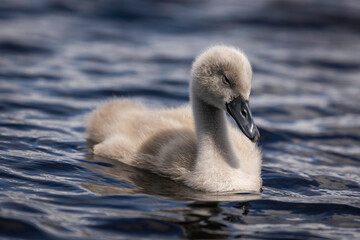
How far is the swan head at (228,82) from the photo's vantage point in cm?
558

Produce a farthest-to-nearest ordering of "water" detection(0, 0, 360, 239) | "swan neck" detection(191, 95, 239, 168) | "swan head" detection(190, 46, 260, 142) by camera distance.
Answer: "swan neck" detection(191, 95, 239, 168), "swan head" detection(190, 46, 260, 142), "water" detection(0, 0, 360, 239)

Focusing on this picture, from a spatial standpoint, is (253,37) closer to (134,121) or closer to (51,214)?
(134,121)

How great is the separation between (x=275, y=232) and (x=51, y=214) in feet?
5.79

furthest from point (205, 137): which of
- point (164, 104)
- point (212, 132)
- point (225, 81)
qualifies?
point (164, 104)

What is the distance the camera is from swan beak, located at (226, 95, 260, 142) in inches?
221

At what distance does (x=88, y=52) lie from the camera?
1224 centimetres

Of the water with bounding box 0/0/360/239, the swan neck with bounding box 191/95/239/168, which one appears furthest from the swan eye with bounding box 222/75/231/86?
the water with bounding box 0/0/360/239

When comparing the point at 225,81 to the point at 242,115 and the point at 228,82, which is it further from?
the point at 242,115

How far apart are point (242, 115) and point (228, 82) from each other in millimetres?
317

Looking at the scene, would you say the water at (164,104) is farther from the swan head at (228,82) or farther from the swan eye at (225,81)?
the swan eye at (225,81)

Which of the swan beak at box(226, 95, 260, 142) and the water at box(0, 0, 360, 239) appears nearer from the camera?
the water at box(0, 0, 360, 239)

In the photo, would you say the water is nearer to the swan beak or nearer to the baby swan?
the baby swan

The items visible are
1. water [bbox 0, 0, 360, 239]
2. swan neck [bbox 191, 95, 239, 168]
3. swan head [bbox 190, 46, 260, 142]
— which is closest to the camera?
water [bbox 0, 0, 360, 239]

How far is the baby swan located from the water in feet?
0.52
